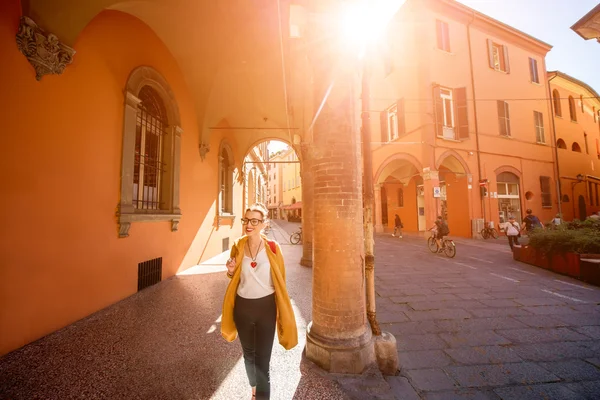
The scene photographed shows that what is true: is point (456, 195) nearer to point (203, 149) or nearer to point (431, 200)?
point (431, 200)

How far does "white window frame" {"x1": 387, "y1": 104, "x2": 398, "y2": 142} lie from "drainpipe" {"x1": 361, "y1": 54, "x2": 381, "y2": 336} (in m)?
13.7

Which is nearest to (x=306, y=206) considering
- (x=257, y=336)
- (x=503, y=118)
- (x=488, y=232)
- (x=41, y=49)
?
(x=257, y=336)

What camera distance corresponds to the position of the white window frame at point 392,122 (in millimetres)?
15562

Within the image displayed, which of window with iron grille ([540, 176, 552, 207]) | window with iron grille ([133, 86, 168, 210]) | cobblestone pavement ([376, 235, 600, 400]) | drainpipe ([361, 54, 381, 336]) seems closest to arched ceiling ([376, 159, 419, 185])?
window with iron grille ([540, 176, 552, 207])

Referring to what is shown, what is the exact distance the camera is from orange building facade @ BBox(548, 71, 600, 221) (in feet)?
58.3

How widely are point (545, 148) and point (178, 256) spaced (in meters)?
22.3

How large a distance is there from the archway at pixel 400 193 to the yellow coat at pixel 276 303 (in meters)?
15.0

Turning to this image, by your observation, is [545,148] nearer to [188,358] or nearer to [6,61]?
[188,358]

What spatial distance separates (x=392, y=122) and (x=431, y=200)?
6051mm

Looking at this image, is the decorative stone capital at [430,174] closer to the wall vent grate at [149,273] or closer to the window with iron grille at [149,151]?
the window with iron grille at [149,151]

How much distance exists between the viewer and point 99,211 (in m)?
3.89

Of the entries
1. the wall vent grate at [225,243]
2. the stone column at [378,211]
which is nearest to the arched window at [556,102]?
the stone column at [378,211]

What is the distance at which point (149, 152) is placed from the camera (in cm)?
566

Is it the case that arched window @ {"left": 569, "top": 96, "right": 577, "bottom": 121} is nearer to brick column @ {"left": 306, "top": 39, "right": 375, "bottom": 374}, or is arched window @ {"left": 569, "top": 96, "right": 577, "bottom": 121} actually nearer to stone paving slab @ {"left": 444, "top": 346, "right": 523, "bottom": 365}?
stone paving slab @ {"left": 444, "top": 346, "right": 523, "bottom": 365}
